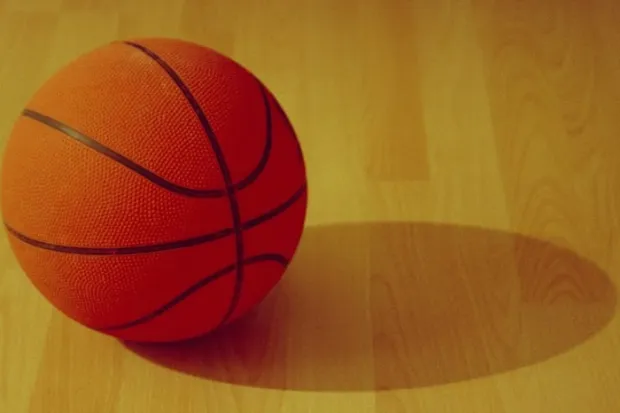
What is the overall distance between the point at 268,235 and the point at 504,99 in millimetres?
888

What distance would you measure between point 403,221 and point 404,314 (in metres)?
0.24

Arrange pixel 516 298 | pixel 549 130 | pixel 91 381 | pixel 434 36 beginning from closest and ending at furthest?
1. pixel 91 381
2. pixel 516 298
3. pixel 549 130
4. pixel 434 36

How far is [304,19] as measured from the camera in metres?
2.52

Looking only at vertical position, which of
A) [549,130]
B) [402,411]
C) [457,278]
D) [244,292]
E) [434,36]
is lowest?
[402,411]

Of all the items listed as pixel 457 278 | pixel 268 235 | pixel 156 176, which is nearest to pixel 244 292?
pixel 268 235

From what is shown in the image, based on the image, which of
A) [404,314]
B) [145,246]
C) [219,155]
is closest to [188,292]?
[145,246]

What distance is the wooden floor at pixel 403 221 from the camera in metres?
1.64

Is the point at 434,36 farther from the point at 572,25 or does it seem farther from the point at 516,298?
the point at 516,298

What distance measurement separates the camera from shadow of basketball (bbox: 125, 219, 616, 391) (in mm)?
1667

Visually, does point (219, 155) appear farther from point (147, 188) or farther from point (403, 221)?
point (403, 221)

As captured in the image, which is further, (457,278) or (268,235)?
(457,278)

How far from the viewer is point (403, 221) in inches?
76.5

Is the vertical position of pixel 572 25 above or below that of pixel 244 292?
above

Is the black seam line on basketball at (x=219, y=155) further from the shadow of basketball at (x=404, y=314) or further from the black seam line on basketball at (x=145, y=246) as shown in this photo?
the shadow of basketball at (x=404, y=314)
